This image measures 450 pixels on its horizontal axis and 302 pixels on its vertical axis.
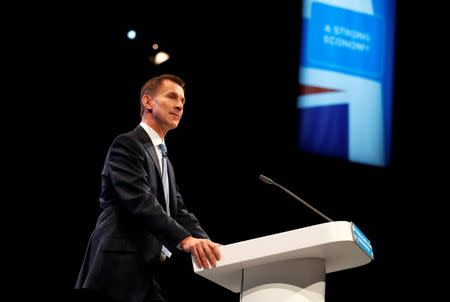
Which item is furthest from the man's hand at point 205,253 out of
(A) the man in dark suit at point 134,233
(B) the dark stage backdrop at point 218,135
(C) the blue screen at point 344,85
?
(C) the blue screen at point 344,85

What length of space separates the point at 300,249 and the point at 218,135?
2.68 meters

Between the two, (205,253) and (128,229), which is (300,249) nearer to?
(205,253)

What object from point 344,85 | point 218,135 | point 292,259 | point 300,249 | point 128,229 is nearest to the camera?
point 300,249

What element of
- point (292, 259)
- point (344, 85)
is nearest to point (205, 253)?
point (292, 259)

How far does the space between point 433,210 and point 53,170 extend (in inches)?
111

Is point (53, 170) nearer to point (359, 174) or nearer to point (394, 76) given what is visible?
point (359, 174)

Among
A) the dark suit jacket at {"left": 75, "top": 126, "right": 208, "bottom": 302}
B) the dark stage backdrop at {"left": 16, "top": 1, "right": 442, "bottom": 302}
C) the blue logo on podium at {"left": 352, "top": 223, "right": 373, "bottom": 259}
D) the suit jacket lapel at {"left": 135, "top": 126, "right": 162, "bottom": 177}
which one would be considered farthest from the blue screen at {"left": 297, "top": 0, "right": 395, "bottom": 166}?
the blue logo on podium at {"left": 352, "top": 223, "right": 373, "bottom": 259}

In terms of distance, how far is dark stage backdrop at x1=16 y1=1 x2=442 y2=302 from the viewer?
3807mm

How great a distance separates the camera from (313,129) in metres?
4.68

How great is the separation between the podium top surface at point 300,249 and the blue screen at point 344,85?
2755 mm

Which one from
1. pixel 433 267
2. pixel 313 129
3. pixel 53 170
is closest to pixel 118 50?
pixel 53 170

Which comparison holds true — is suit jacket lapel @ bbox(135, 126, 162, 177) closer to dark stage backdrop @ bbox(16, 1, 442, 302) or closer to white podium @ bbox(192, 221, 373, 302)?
white podium @ bbox(192, 221, 373, 302)

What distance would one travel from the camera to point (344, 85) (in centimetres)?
474

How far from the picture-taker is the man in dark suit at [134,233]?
2.04 m
